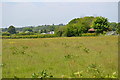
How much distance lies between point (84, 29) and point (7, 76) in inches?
2569

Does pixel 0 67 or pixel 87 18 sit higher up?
pixel 87 18

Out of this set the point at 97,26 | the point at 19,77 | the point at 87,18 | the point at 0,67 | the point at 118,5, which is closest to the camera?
the point at 19,77

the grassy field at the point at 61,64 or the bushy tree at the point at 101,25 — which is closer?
the grassy field at the point at 61,64

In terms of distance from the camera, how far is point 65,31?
218 ft

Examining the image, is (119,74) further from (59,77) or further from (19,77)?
(19,77)

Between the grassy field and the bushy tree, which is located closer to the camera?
the grassy field

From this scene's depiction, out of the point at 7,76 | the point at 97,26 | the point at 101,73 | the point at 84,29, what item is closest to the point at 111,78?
the point at 101,73

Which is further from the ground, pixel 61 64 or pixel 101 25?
pixel 101 25

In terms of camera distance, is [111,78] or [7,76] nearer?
[111,78]

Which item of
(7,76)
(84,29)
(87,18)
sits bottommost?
(7,76)

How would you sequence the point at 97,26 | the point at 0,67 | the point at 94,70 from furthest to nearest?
the point at 97,26, the point at 0,67, the point at 94,70

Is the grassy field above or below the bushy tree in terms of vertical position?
below

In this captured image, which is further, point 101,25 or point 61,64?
point 101,25

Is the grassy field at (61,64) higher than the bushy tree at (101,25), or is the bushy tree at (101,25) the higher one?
the bushy tree at (101,25)
